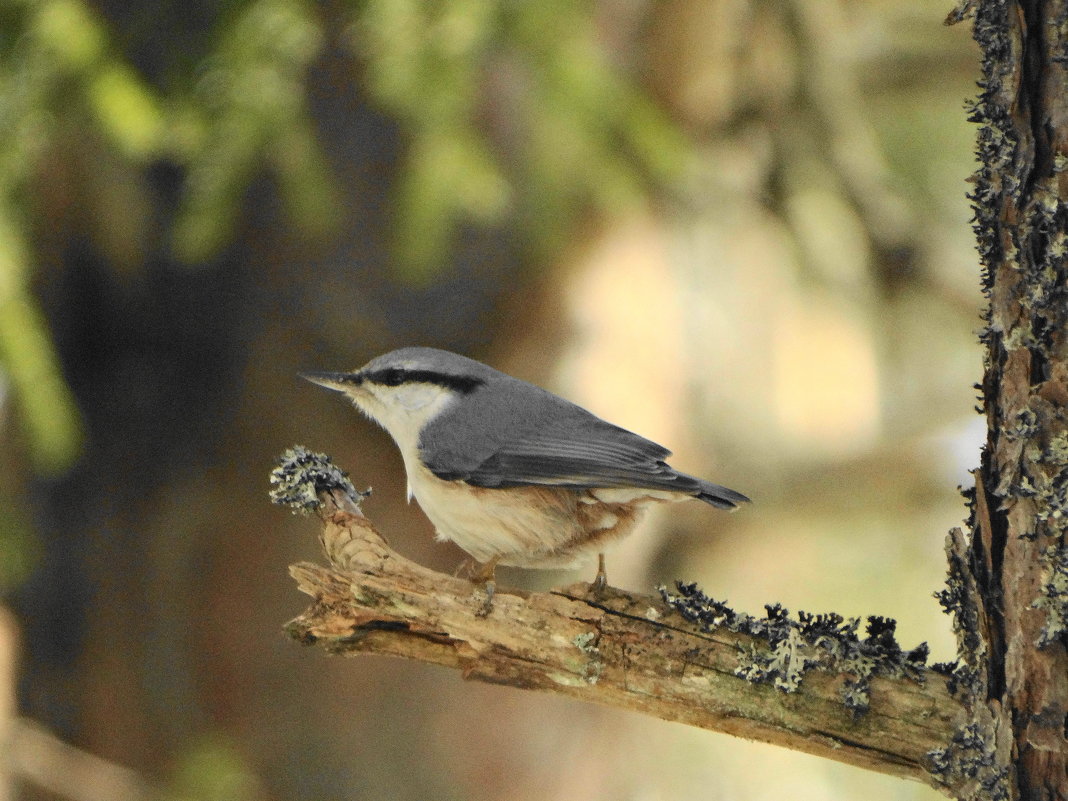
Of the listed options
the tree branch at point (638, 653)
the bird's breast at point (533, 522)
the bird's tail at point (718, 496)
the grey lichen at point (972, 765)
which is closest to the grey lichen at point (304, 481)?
the tree branch at point (638, 653)

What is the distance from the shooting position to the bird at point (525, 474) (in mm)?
1734

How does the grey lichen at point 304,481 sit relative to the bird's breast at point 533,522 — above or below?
below

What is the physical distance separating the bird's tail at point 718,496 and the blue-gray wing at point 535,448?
0.02 m

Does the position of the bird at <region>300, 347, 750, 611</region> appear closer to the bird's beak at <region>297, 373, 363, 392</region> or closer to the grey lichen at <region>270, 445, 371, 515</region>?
the bird's beak at <region>297, 373, 363, 392</region>

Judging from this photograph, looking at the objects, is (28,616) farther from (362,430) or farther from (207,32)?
(207,32)

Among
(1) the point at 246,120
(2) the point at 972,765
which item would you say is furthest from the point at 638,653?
(1) the point at 246,120

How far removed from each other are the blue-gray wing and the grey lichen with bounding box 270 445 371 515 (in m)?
0.30

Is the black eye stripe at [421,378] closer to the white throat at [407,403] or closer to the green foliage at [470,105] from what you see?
the white throat at [407,403]

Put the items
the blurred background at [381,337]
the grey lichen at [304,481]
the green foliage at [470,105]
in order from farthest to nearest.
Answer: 1. the blurred background at [381,337]
2. the green foliage at [470,105]
3. the grey lichen at [304,481]

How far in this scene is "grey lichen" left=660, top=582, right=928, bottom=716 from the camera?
4.34 ft

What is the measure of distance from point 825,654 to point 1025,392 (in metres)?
0.39

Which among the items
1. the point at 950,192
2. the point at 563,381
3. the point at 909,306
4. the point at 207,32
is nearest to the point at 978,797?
the point at 563,381

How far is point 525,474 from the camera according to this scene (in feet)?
5.90

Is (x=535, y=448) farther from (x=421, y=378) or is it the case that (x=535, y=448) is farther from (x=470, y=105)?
(x=470, y=105)
